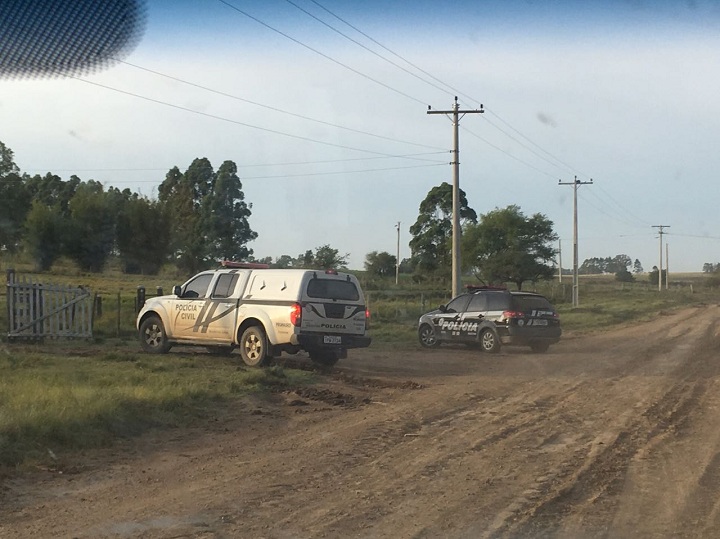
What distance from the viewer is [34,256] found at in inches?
1907

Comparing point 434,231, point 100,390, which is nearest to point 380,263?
point 434,231

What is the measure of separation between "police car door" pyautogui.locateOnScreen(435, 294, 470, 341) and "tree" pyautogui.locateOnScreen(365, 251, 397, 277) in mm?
37198

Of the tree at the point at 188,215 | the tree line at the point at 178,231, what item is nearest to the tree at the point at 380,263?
the tree line at the point at 178,231

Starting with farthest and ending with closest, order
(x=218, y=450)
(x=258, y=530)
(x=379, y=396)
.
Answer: (x=379, y=396) → (x=218, y=450) → (x=258, y=530)

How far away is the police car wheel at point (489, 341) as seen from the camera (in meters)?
21.4

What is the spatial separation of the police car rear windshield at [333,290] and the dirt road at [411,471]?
250cm

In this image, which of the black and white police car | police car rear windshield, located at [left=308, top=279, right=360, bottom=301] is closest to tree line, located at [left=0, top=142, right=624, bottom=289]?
the black and white police car

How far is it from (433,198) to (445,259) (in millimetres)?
5320

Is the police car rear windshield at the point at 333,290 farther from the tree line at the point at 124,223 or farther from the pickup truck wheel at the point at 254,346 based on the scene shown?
the tree line at the point at 124,223

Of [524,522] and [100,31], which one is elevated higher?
[100,31]

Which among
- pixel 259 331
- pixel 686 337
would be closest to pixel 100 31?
pixel 259 331

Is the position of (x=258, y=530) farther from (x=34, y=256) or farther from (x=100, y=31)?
(x=34, y=256)

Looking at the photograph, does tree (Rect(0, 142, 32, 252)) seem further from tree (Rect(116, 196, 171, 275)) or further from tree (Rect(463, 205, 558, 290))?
tree (Rect(463, 205, 558, 290))

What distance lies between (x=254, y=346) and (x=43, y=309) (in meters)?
6.32
